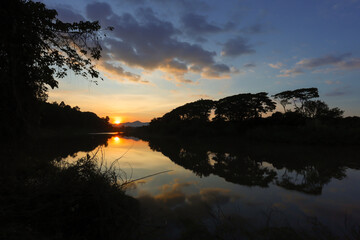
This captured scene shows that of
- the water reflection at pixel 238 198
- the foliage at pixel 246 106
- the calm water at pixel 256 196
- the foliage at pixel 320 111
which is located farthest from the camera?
the foliage at pixel 246 106

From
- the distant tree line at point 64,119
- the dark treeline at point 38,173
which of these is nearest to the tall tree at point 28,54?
the dark treeline at point 38,173

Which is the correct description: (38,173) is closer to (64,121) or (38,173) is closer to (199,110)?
(199,110)

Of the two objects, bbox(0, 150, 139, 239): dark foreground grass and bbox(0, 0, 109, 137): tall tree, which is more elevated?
bbox(0, 0, 109, 137): tall tree

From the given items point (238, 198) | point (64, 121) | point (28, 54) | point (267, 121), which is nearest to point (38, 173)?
point (28, 54)

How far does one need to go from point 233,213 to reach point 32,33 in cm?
730

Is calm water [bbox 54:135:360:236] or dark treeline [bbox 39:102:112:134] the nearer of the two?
calm water [bbox 54:135:360:236]

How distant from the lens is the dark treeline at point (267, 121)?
938 inches

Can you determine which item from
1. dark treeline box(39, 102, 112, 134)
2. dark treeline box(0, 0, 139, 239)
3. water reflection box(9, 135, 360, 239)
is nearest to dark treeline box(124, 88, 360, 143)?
water reflection box(9, 135, 360, 239)

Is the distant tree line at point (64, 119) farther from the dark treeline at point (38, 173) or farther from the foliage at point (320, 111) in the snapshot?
the foliage at point (320, 111)

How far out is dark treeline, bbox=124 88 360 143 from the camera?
78.2 ft

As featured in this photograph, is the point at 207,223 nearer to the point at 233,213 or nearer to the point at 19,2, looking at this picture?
the point at 233,213

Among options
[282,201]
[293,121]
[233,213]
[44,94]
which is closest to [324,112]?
[293,121]

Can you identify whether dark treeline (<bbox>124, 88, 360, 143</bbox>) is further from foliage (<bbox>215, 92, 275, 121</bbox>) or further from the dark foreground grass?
the dark foreground grass

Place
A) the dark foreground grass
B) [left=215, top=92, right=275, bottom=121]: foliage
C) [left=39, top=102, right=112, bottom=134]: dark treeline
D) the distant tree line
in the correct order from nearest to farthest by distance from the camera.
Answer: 1. the dark foreground grass
2. [left=215, top=92, right=275, bottom=121]: foliage
3. [left=39, top=102, right=112, bottom=134]: dark treeline
4. the distant tree line
